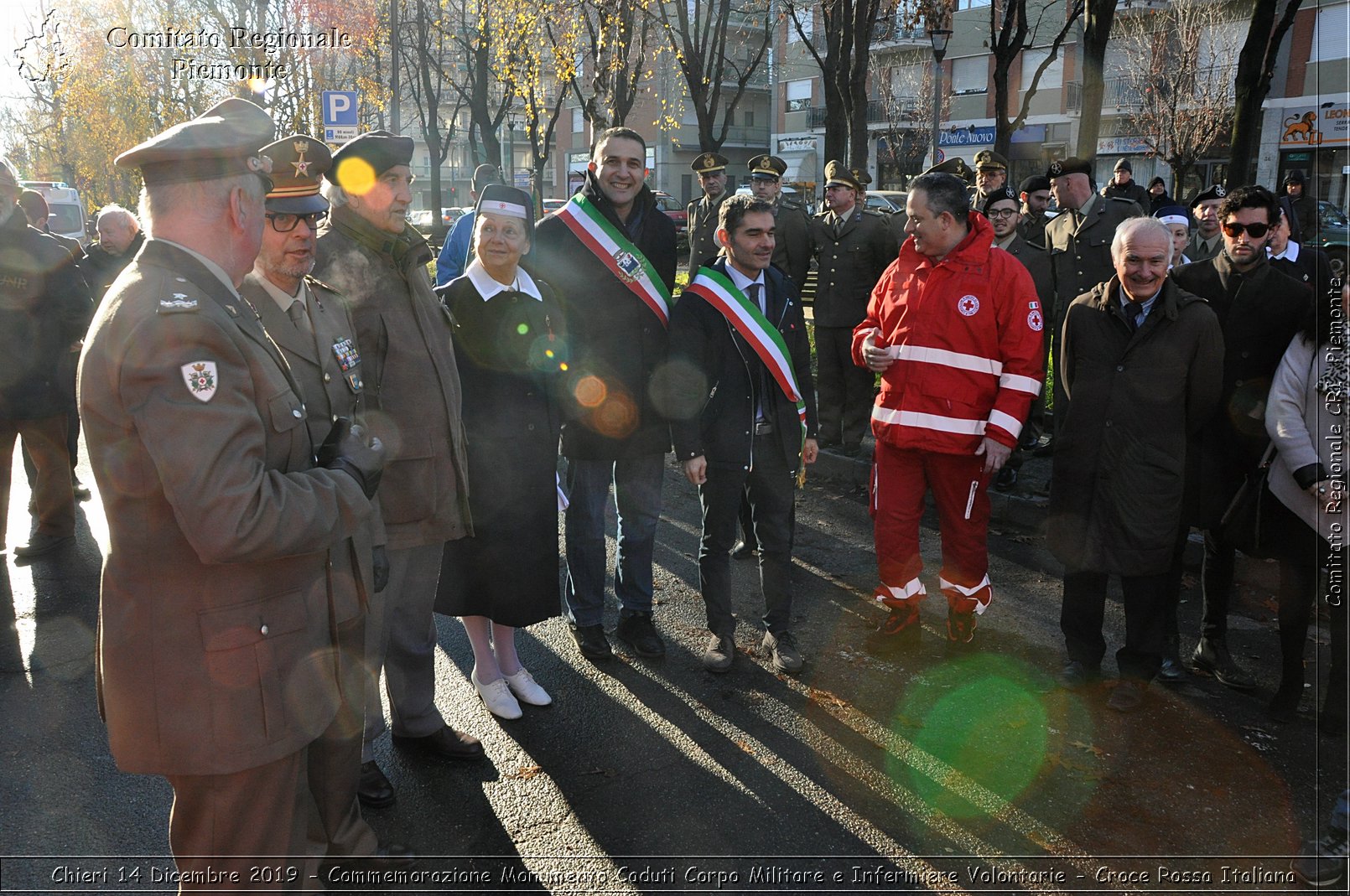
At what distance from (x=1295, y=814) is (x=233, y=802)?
3419 mm

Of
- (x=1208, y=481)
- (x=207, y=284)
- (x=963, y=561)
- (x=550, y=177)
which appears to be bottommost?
(x=963, y=561)

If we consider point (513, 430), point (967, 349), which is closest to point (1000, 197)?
point (967, 349)

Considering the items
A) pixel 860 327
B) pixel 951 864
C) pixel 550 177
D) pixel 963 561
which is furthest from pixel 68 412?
pixel 550 177

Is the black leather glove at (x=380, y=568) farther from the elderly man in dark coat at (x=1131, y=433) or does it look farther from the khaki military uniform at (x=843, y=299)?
the khaki military uniform at (x=843, y=299)

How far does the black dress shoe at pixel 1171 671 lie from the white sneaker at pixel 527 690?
2748 mm

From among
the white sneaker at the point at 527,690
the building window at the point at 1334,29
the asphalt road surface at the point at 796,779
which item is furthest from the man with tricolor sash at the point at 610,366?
the building window at the point at 1334,29

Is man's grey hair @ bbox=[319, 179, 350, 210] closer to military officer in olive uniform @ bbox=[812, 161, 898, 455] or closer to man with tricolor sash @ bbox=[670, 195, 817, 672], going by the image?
man with tricolor sash @ bbox=[670, 195, 817, 672]

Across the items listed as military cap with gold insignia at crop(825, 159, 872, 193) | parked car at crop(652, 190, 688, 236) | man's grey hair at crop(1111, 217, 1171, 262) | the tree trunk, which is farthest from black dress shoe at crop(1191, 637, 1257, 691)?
parked car at crop(652, 190, 688, 236)

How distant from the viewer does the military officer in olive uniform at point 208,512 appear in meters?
2.01

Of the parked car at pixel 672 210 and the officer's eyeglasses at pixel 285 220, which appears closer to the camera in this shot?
the officer's eyeglasses at pixel 285 220

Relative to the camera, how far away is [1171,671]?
14.8ft

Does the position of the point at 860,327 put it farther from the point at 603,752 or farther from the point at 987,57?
the point at 987,57

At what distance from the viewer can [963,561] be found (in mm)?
4750

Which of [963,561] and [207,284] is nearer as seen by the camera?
[207,284]
